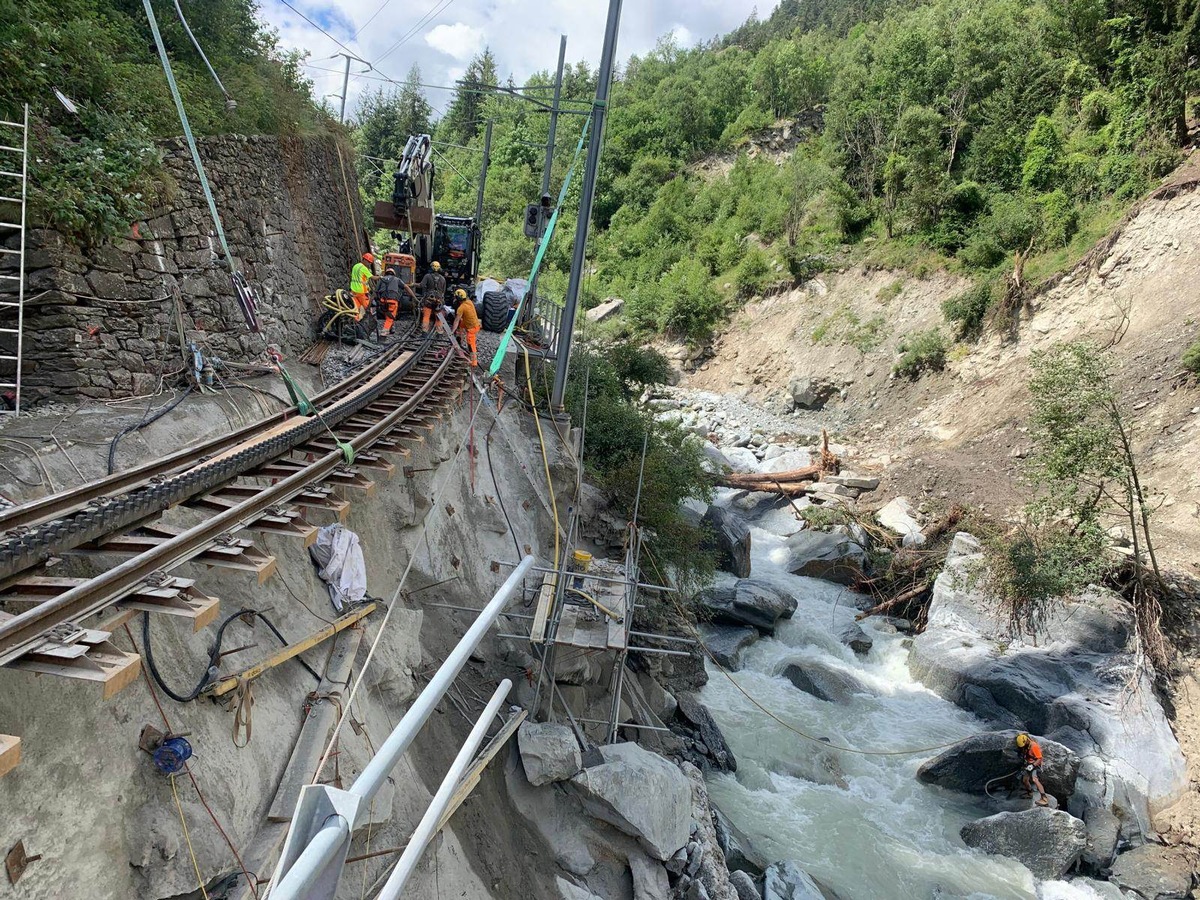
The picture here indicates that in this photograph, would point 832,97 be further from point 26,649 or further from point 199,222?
point 26,649

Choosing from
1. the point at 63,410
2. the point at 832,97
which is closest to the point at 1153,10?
the point at 832,97

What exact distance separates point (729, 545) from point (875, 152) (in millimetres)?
24590

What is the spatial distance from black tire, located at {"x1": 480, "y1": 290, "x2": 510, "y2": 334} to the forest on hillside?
478 centimetres

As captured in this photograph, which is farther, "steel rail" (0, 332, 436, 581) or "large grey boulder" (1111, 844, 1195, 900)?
"large grey boulder" (1111, 844, 1195, 900)

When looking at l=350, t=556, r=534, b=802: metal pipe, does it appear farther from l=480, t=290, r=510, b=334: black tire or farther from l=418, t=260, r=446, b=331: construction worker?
l=480, t=290, r=510, b=334: black tire

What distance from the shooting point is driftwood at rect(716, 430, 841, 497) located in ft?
67.3

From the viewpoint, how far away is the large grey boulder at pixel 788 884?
792 cm

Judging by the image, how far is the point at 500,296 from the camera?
17594 millimetres

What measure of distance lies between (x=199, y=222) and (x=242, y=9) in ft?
29.9

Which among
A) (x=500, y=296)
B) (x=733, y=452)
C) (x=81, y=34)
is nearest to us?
(x=81, y=34)

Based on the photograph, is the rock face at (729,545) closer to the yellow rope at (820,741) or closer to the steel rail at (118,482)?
the yellow rope at (820,741)

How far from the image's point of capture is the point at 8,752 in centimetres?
263

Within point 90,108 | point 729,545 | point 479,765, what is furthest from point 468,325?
point 479,765

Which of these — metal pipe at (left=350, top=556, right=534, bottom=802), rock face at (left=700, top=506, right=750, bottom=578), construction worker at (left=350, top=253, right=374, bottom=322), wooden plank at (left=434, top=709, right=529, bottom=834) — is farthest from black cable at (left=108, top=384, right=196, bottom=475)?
rock face at (left=700, top=506, right=750, bottom=578)
